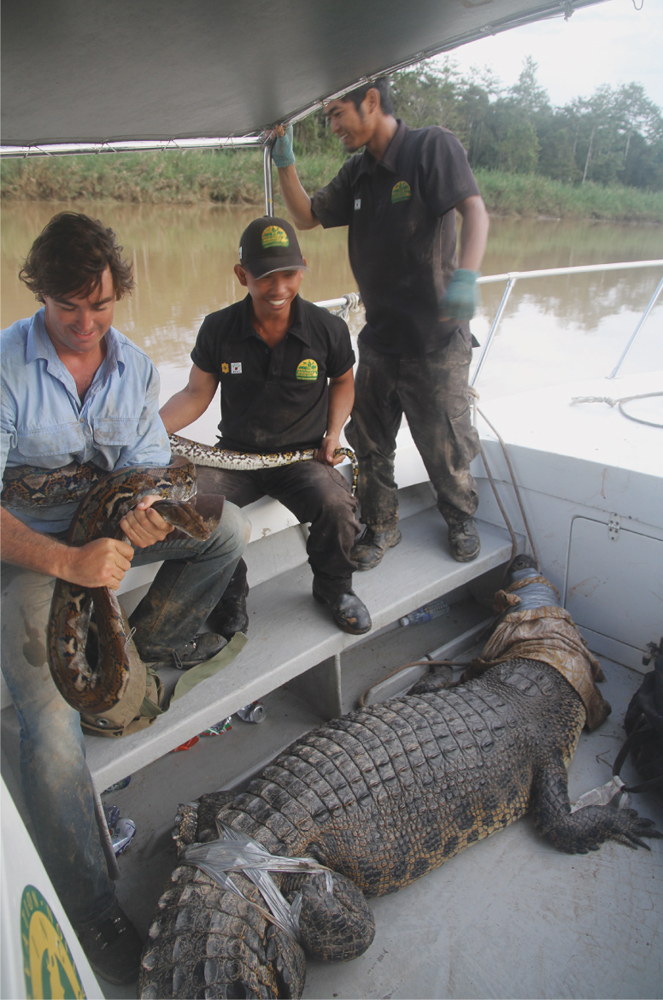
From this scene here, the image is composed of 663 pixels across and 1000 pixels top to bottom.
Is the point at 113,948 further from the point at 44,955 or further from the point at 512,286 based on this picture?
the point at 512,286

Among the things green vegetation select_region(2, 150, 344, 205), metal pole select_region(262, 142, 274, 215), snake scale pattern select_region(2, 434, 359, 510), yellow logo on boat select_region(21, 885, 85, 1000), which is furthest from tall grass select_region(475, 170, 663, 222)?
yellow logo on boat select_region(21, 885, 85, 1000)

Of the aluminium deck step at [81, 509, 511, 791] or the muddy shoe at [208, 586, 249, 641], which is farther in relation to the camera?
the muddy shoe at [208, 586, 249, 641]

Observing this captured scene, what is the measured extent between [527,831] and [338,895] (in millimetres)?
746

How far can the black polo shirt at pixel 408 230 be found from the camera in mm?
2068

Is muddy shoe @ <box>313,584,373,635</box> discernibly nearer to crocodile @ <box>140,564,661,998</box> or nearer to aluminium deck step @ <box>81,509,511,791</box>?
aluminium deck step @ <box>81,509,511,791</box>

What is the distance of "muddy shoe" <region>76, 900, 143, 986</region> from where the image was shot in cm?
134

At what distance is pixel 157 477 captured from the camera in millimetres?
1412

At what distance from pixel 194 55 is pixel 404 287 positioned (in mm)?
999

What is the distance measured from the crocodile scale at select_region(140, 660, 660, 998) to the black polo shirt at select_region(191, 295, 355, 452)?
107 cm

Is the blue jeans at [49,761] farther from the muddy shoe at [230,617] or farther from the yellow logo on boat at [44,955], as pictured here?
the yellow logo on boat at [44,955]

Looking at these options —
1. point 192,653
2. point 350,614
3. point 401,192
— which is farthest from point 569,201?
point 192,653

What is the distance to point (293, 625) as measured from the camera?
205cm

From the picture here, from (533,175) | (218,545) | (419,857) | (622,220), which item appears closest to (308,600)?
(218,545)

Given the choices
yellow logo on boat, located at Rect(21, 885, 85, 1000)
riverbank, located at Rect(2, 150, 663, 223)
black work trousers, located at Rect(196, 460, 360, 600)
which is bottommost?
black work trousers, located at Rect(196, 460, 360, 600)
